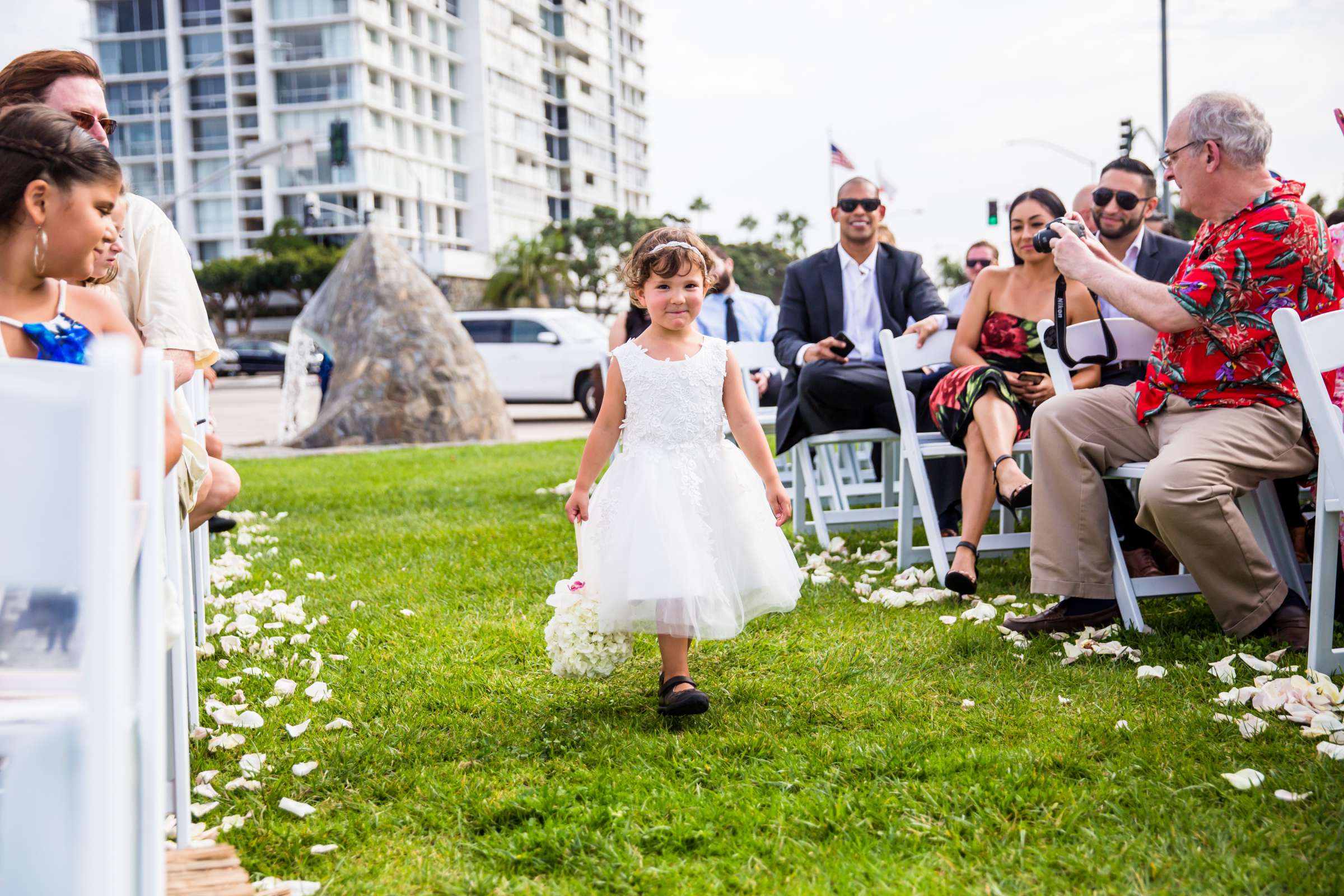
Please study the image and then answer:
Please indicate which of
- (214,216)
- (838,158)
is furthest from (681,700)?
(214,216)

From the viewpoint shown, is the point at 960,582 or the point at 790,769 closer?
the point at 790,769

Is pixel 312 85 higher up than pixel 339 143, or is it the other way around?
pixel 312 85

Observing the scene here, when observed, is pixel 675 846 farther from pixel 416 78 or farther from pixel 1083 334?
pixel 416 78

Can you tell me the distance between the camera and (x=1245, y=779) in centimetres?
286

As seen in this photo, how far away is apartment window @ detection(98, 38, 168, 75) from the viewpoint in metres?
82.5

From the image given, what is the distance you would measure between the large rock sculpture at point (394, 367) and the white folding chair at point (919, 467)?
9645mm

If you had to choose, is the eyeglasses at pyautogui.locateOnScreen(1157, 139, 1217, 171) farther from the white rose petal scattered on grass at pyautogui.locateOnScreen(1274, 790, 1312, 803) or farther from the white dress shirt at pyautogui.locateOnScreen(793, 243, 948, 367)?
the white dress shirt at pyautogui.locateOnScreen(793, 243, 948, 367)

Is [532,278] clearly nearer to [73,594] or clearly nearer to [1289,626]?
[1289,626]

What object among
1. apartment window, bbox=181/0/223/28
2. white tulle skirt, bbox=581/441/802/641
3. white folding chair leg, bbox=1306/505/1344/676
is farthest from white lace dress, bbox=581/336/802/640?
apartment window, bbox=181/0/223/28

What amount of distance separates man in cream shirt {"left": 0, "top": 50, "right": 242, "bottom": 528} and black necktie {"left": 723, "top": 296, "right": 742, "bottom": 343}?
5911mm

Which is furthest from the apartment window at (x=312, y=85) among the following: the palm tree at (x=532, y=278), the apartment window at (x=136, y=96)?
the palm tree at (x=532, y=278)

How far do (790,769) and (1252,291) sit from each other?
7.86 ft

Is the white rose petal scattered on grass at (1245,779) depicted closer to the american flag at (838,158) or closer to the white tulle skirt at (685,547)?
the white tulle skirt at (685,547)

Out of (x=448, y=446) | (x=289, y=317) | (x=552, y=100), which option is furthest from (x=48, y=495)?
(x=552, y=100)
